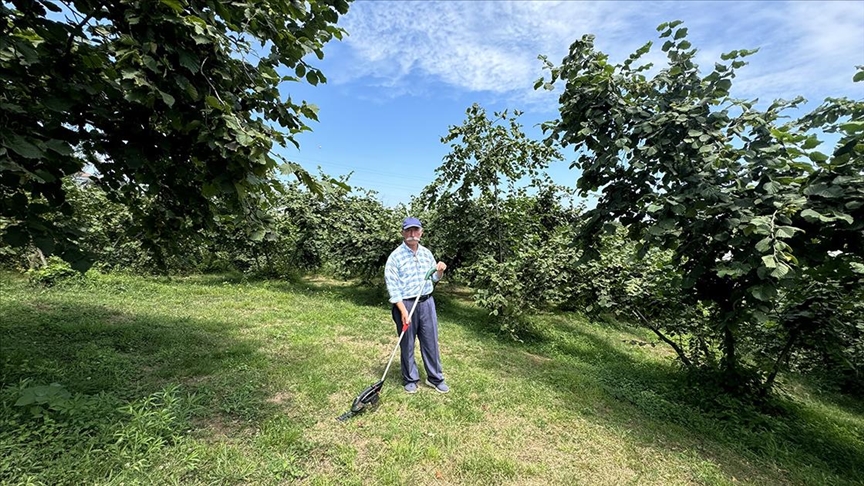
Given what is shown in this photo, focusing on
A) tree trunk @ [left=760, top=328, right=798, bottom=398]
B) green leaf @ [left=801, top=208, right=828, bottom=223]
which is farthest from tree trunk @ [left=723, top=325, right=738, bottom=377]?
green leaf @ [left=801, top=208, right=828, bottom=223]

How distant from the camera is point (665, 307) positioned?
18.6 ft

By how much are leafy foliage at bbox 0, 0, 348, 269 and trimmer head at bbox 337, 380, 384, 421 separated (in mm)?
1985

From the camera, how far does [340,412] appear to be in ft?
12.1

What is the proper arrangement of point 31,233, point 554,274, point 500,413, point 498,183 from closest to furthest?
point 31,233, point 500,413, point 554,274, point 498,183

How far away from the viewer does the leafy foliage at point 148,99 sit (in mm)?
2277

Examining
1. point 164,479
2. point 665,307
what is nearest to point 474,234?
point 665,307

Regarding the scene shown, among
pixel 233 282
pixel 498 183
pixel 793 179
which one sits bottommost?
pixel 233 282

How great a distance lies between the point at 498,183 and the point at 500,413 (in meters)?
6.66

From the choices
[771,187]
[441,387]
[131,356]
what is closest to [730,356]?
[771,187]

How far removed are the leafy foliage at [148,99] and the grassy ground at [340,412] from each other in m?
1.31

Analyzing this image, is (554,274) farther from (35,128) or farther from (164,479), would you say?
(35,128)

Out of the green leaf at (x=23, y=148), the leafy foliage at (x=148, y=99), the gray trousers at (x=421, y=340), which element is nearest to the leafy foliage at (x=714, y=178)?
the gray trousers at (x=421, y=340)

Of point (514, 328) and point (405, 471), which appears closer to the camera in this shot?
point (405, 471)

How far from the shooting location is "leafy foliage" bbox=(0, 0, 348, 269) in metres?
2.28
